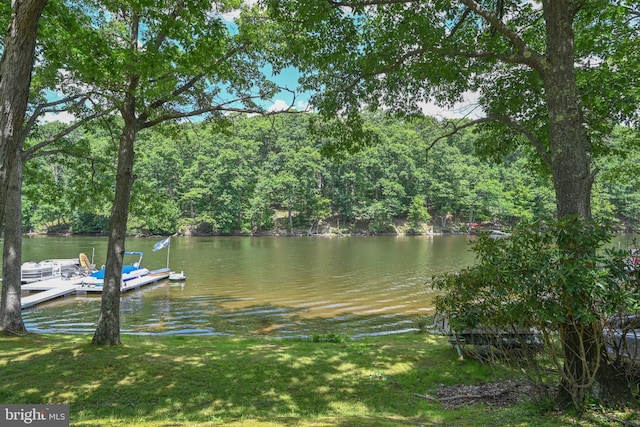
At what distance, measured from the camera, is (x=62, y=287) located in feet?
64.7

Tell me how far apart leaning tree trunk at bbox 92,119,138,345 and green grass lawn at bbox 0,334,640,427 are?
448 millimetres

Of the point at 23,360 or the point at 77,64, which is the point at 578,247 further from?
the point at 23,360

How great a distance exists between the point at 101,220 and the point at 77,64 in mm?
65339

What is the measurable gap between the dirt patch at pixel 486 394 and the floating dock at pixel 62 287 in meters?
16.2

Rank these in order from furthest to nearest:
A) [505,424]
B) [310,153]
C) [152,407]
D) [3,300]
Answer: [310,153], [3,300], [152,407], [505,424]

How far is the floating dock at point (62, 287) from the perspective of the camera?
59.2 ft

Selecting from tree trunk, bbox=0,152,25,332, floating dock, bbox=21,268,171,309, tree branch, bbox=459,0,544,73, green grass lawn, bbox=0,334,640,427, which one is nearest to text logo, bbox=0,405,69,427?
green grass lawn, bbox=0,334,640,427

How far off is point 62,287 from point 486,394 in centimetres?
2098

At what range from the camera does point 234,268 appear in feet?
93.6

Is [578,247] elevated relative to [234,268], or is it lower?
elevated

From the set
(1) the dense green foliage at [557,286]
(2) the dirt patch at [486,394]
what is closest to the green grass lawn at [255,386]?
(2) the dirt patch at [486,394]

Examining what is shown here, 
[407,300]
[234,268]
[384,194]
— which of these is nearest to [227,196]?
[384,194]

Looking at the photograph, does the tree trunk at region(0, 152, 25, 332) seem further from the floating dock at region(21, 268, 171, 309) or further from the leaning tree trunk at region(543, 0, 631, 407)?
the leaning tree trunk at region(543, 0, 631, 407)

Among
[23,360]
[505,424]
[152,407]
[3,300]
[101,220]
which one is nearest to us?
[505,424]
